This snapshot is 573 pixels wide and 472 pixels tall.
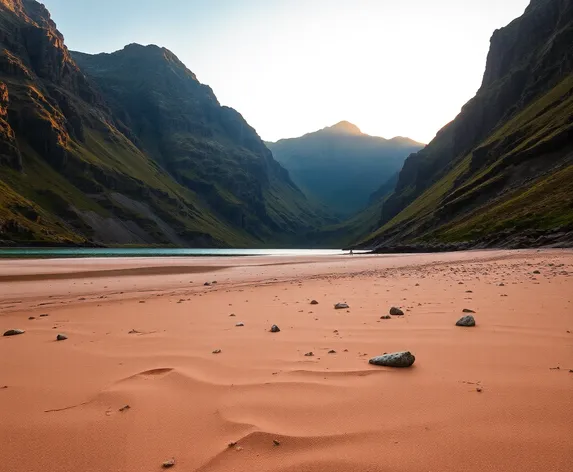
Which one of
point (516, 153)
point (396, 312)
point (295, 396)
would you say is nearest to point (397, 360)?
A: point (295, 396)

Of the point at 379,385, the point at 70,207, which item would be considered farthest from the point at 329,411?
the point at 70,207

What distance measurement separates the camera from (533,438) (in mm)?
3043

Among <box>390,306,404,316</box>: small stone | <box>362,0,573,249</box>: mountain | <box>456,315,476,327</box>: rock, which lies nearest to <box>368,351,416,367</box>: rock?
<box>456,315,476,327</box>: rock

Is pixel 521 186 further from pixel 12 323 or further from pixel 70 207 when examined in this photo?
pixel 70 207

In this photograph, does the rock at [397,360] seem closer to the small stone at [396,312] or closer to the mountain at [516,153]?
the small stone at [396,312]

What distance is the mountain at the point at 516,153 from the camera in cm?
6681

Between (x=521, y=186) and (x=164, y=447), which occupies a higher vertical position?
(x=521, y=186)

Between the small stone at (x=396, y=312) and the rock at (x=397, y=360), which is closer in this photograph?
the rock at (x=397, y=360)

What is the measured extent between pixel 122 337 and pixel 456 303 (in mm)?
8265

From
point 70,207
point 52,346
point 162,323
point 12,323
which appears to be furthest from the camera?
point 70,207

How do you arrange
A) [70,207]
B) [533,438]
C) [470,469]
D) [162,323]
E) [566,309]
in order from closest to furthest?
1. [470,469]
2. [533,438]
3. [566,309]
4. [162,323]
5. [70,207]

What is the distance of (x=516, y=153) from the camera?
104 meters

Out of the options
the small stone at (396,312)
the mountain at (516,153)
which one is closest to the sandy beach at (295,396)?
the small stone at (396,312)

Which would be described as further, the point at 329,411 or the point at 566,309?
the point at 566,309
